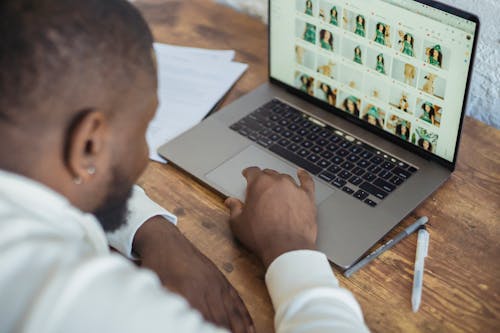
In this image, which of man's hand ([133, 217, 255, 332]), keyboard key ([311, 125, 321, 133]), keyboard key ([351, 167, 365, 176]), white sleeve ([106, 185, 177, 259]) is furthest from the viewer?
keyboard key ([311, 125, 321, 133])

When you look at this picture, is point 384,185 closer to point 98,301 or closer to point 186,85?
point 186,85

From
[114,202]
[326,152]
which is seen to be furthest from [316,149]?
[114,202]

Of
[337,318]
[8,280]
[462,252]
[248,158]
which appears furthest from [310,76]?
[8,280]

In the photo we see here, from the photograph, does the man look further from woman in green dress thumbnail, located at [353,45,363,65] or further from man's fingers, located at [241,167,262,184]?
woman in green dress thumbnail, located at [353,45,363,65]

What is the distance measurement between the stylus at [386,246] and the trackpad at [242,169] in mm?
125

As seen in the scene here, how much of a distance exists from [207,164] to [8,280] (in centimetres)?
58

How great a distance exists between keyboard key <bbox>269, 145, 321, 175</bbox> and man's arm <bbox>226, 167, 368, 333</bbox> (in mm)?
41

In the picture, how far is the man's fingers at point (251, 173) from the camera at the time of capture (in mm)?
1086

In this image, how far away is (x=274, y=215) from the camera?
3.28 feet

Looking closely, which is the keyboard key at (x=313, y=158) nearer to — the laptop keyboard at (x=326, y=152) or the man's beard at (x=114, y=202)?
the laptop keyboard at (x=326, y=152)

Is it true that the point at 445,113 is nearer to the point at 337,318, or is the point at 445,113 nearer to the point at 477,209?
the point at 477,209

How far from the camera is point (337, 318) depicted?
80cm

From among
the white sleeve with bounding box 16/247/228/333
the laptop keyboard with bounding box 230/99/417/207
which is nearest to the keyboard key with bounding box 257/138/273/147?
the laptop keyboard with bounding box 230/99/417/207

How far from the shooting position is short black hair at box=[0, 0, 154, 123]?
674 millimetres
